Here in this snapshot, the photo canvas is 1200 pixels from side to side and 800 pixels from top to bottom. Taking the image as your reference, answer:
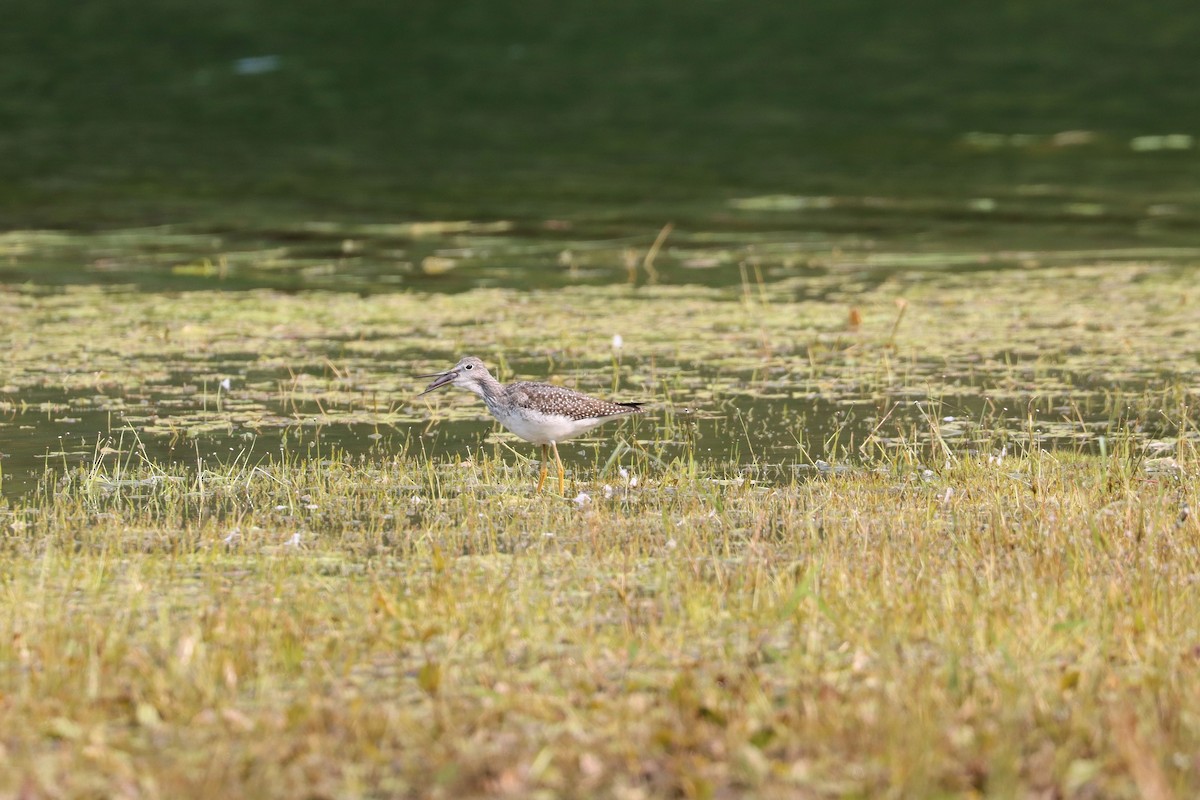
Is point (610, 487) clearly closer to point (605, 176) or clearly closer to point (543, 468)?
point (543, 468)

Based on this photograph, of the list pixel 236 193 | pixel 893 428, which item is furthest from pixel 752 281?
pixel 236 193

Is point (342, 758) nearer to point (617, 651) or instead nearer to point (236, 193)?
point (617, 651)

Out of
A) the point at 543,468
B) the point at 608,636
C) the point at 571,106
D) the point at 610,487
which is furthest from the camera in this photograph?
the point at 571,106

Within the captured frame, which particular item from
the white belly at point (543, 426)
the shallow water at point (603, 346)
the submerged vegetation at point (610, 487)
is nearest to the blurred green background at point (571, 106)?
the submerged vegetation at point (610, 487)

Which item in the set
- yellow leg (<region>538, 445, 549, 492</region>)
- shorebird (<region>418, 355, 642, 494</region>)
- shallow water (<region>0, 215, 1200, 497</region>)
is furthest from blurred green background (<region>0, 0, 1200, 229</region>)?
shorebird (<region>418, 355, 642, 494</region>)

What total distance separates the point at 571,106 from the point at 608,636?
97.5 ft

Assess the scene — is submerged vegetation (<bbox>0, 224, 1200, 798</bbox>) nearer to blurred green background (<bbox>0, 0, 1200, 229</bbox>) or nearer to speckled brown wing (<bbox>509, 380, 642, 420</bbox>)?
speckled brown wing (<bbox>509, 380, 642, 420</bbox>)

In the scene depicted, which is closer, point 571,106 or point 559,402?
point 559,402

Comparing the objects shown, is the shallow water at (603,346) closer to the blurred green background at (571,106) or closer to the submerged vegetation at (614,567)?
the submerged vegetation at (614,567)

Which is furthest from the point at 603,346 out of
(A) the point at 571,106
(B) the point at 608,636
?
(A) the point at 571,106

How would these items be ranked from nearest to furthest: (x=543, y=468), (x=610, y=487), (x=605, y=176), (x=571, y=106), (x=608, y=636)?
(x=608, y=636) < (x=610, y=487) < (x=543, y=468) < (x=605, y=176) < (x=571, y=106)

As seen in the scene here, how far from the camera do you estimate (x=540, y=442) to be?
957cm

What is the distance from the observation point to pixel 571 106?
35.4 meters

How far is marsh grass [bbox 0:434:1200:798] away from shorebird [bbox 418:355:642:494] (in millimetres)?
432
